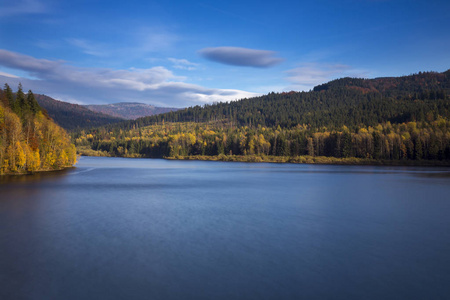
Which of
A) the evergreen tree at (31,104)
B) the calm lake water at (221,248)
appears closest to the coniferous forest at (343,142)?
the evergreen tree at (31,104)

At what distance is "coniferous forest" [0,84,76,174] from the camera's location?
1587 inches

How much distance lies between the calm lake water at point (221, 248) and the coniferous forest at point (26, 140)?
18.9 m

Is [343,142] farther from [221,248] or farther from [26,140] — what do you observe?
[221,248]

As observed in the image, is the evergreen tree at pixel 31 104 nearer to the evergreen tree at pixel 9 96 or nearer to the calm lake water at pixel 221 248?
the evergreen tree at pixel 9 96

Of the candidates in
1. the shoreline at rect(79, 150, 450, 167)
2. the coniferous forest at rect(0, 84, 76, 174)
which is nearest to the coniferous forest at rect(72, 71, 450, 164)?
the shoreline at rect(79, 150, 450, 167)

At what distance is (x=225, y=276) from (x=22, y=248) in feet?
28.7

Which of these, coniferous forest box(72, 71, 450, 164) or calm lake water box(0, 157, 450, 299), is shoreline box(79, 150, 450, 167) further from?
calm lake water box(0, 157, 450, 299)

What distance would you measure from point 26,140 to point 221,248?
138ft

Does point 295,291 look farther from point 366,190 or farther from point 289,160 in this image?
point 289,160

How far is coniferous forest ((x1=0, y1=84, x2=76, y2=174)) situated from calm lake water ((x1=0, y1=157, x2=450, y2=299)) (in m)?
18.9

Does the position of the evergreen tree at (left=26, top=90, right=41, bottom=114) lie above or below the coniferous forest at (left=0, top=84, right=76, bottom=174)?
above

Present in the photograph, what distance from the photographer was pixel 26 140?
44.3m

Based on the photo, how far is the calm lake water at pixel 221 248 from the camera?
31.0 ft

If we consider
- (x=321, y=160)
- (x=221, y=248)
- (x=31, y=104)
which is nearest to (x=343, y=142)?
(x=321, y=160)
